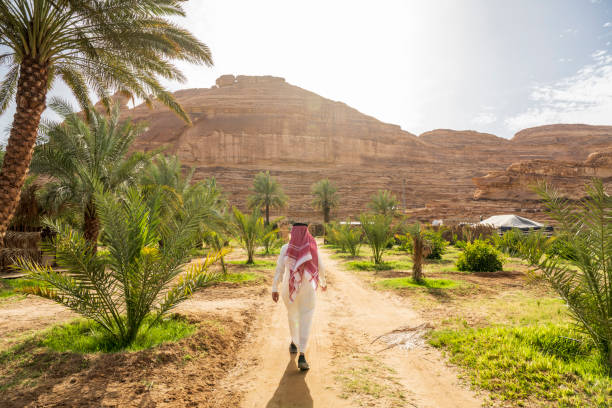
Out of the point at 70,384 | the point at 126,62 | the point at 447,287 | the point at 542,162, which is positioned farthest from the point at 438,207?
the point at 70,384

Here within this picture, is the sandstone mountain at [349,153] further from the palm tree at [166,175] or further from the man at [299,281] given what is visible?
the man at [299,281]

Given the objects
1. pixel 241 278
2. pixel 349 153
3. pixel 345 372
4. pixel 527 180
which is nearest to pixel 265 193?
pixel 241 278

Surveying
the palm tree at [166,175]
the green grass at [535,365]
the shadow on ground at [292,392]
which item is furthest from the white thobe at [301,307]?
the palm tree at [166,175]

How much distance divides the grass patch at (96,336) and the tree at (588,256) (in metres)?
4.40

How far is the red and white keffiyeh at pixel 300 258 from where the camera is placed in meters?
3.64

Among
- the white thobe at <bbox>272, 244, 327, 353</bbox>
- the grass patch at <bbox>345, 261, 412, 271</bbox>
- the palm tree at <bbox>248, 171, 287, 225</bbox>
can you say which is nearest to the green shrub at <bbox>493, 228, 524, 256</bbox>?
the white thobe at <bbox>272, 244, 327, 353</bbox>

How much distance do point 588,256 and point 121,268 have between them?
5189 millimetres

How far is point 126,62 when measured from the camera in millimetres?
8359

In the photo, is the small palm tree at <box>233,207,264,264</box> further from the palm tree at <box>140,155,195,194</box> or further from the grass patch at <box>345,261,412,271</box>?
the palm tree at <box>140,155,195,194</box>

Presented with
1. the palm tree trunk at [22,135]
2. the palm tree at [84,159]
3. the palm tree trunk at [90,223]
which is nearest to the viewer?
the palm tree trunk at [22,135]

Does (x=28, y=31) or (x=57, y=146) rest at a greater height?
(x=28, y=31)

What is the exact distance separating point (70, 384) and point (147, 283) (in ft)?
3.69

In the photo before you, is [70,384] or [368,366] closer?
[70,384]

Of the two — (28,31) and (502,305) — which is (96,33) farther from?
(502,305)
